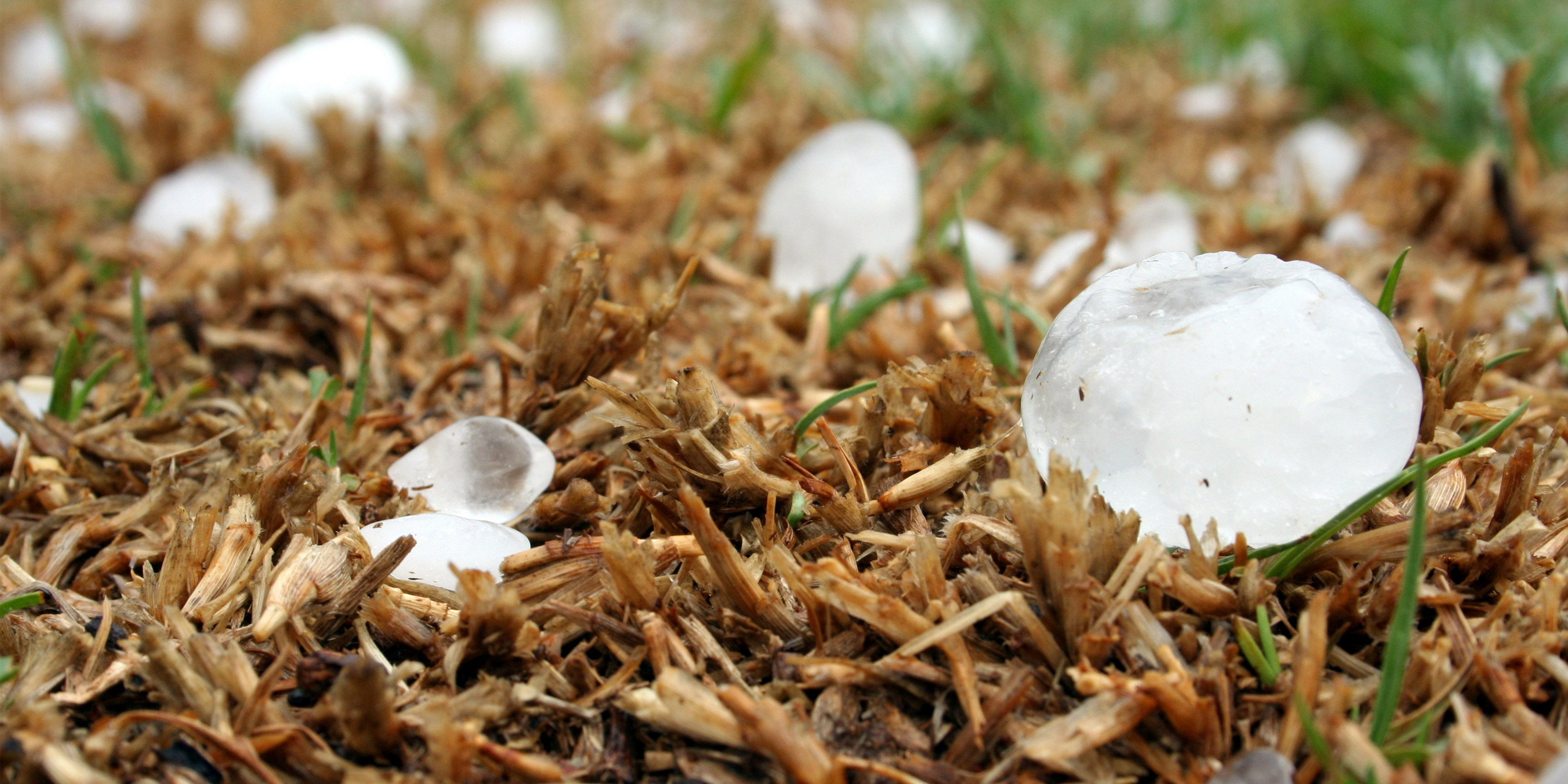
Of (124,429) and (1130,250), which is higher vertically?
(124,429)

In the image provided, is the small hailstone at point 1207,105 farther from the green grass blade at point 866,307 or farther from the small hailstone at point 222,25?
the small hailstone at point 222,25

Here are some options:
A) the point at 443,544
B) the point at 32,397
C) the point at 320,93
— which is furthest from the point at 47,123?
the point at 443,544

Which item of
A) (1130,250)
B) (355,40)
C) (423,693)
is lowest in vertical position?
(1130,250)

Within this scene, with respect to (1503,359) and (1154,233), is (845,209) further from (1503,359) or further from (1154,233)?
(1503,359)

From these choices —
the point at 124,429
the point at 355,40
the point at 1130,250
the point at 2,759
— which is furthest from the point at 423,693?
the point at 355,40

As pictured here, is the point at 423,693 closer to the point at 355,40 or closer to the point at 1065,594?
the point at 1065,594

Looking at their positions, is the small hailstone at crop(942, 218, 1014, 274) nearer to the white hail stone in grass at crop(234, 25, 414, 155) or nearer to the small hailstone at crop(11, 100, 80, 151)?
the white hail stone in grass at crop(234, 25, 414, 155)
